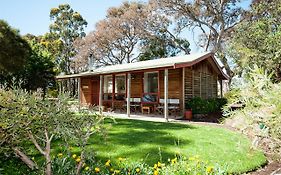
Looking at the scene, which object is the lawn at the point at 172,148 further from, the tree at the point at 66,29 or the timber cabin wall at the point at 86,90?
the tree at the point at 66,29

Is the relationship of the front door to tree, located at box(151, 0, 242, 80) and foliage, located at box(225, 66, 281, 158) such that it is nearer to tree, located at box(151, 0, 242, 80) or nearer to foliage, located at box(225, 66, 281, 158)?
tree, located at box(151, 0, 242, 80)

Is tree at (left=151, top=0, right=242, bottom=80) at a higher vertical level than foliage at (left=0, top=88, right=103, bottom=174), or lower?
higher

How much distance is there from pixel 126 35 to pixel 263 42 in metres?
19.8

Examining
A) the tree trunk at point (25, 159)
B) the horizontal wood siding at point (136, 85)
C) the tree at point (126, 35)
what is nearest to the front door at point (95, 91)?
the horizontal wood siding at point (136, 85)

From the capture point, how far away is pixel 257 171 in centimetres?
548

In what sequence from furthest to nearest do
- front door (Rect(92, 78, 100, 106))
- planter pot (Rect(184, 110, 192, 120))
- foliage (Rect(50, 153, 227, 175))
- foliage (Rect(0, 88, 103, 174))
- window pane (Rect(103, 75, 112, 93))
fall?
front door (Rect(92, 78, 100, 106)) → window pane (Rect(103, 75, 112, 93)) → planter pot (Rect(184, 110, 192, 120)) → foliage (Rect(50, 153, 227, 175)) → foliage (Rect(0, 88, 103, 174))

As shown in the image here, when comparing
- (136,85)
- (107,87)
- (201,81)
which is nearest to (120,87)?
(107,87)

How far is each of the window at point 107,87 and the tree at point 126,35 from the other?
13257 mm

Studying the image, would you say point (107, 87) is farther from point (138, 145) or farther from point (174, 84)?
point (138, 145)

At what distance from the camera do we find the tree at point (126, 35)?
106ft

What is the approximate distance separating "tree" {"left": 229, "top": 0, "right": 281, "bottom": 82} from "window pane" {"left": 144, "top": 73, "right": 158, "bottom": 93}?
5.42m

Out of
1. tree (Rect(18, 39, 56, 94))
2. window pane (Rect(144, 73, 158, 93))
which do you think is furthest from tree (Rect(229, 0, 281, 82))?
tree (Rect(18, 39, 56, 94))

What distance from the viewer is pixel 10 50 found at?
1652 cm

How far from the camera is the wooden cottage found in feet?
48.6
